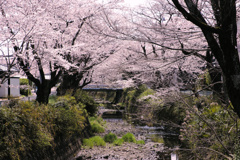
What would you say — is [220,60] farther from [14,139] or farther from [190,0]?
[14,139]

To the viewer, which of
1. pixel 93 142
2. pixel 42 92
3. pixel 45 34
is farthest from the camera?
pixel 93 142

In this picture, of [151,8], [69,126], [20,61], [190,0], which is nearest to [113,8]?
[151,8]

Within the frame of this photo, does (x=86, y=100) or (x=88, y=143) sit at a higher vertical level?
(x=86, y=100)

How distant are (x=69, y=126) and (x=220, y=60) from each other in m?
7.45

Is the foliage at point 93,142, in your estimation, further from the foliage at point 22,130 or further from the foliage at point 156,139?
the foliage at point 22,130

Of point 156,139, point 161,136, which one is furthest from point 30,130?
point 161,136

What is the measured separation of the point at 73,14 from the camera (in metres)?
13.2

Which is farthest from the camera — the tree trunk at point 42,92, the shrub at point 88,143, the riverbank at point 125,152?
the shrub at point 88,143

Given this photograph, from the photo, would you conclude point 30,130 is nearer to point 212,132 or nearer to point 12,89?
point 212,132

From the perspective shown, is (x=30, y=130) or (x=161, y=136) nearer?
(x=30, y=130)

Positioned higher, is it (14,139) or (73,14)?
(73,14)

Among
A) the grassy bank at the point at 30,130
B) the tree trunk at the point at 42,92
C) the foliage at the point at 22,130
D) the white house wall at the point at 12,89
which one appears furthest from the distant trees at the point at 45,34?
the white house wall at the point at 12,89

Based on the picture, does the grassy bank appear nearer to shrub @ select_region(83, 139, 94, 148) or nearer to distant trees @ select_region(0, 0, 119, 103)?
distant trees @ select_region(0, 0, 119, 103)

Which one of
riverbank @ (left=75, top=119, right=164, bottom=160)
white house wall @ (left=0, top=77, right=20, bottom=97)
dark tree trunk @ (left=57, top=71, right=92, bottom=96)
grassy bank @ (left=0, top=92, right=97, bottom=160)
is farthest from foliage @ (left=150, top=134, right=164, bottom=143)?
white house wall @ (left=0, top=77, right=20, bottom=97)
